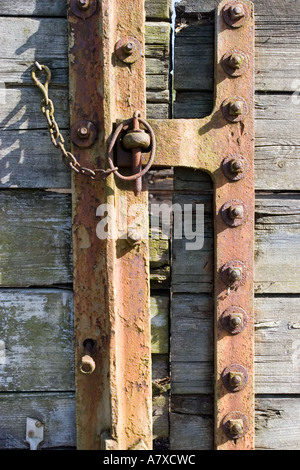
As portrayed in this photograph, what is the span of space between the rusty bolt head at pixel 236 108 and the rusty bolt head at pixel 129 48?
0.34 metres

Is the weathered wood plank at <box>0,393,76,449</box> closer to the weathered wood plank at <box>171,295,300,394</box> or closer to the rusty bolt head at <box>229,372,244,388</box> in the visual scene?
the weathered wood plank at <box>171,295,300,394</box>

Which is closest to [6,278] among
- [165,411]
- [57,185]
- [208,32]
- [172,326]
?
[57,185]

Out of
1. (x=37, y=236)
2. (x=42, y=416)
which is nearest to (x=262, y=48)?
(x=37, y=236)

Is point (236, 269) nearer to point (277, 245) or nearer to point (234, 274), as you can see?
point (234, 274)

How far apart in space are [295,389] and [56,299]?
0.86 m

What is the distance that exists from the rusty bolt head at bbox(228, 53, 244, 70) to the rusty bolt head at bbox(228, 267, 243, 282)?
25.0 inches

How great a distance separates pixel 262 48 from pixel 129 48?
449 millimetres

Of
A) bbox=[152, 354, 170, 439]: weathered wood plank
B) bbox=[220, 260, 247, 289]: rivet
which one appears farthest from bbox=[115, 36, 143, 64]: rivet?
bbox=[152, 354, 170, 439]: weathered wood plank

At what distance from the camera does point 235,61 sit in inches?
48.7

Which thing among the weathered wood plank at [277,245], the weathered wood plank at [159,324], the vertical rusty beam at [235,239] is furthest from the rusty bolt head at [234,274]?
the weathered wood plank at [159,324]

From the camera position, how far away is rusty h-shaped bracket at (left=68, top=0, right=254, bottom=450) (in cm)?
121

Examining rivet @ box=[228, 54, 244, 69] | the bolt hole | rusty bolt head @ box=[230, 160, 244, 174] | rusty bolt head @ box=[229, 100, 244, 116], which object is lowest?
the bolt hole

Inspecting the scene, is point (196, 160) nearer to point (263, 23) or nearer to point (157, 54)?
point (157, 54)

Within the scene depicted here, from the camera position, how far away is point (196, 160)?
4.13 ft
